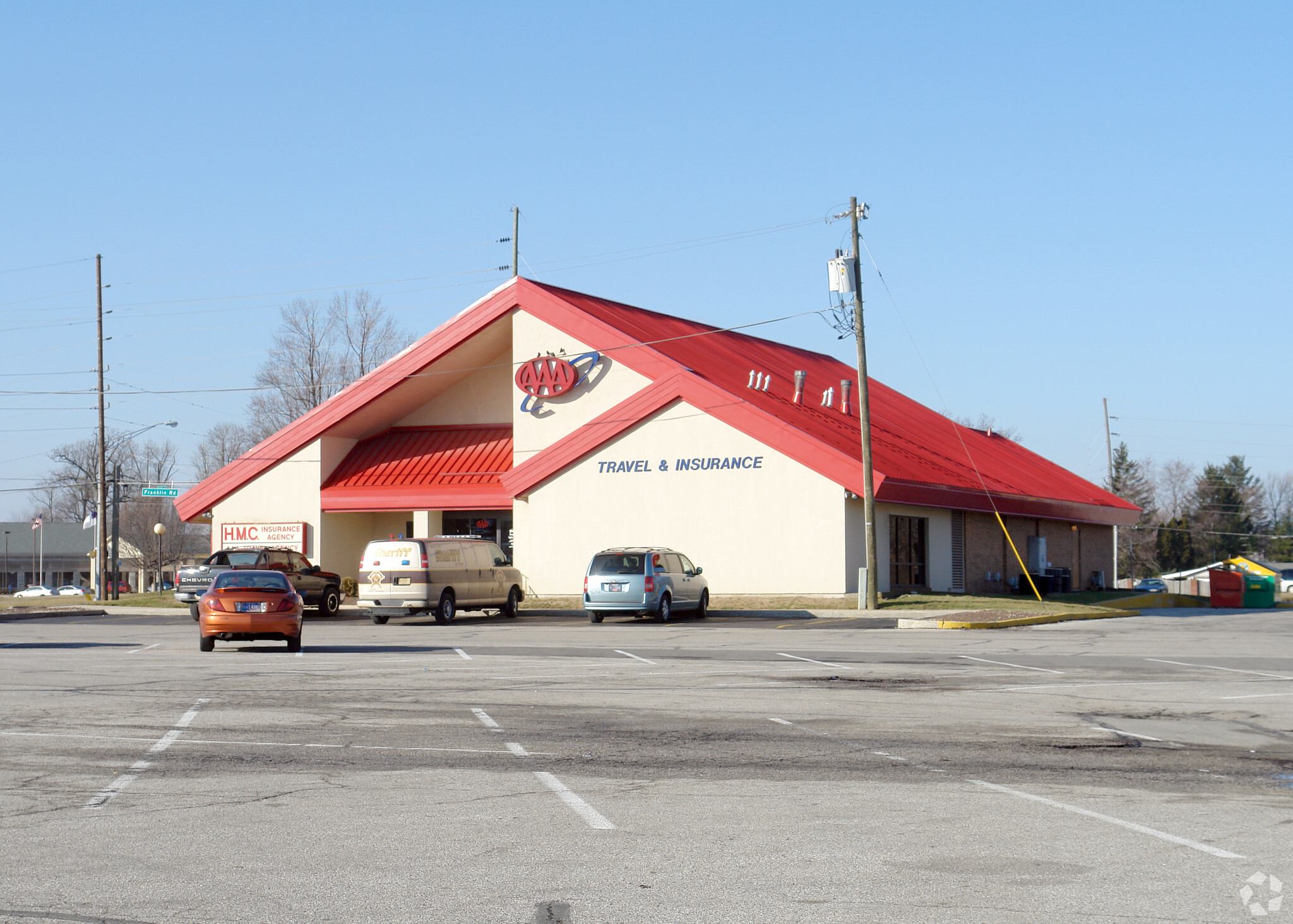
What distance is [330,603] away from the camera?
36.8 meters

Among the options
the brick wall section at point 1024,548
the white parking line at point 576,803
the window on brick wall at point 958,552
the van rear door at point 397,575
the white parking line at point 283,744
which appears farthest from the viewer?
the brick wall section at point 1024,548

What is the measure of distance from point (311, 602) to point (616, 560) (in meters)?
10.5

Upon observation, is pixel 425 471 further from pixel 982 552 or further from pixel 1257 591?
pixel 1257 591

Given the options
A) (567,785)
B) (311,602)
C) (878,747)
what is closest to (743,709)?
(878,747)

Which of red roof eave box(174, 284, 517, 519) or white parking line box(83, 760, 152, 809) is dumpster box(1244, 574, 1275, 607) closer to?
red roof eave box(174, 284, 517, 519)

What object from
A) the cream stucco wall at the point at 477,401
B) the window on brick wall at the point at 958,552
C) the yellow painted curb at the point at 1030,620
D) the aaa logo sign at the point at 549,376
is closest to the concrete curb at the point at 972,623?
the yellow painted curb at the point at 1030,620

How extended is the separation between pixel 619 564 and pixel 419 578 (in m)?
4.69

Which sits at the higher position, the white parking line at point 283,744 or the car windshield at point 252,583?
the car windshield at point 252,583

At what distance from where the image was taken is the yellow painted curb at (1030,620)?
27.9 meters

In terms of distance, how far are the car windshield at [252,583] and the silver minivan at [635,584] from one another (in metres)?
9.09

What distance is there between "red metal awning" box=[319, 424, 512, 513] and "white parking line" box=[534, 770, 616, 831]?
101 ft

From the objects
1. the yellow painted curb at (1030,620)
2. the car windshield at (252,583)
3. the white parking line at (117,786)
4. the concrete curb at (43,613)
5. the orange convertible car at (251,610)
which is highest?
the car windshield at (252,583)

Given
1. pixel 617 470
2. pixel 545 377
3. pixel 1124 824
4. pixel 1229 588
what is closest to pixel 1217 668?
pixel 1124 824

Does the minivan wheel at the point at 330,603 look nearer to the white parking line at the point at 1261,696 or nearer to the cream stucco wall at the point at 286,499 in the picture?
the cream stucco wall at the point at 286,499
